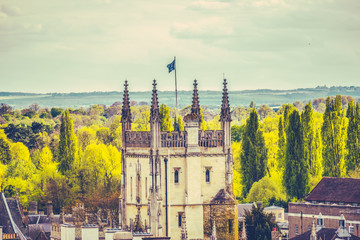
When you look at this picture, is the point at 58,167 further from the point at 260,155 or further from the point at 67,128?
the point at 260,155

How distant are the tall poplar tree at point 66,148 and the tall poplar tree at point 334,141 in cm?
3388

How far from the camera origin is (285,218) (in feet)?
481

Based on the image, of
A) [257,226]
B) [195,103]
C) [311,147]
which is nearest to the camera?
[195,103]

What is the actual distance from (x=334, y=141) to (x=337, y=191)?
91.9 feet

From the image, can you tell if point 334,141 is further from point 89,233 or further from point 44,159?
point 89,233

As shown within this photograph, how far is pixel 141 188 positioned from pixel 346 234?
22.3m

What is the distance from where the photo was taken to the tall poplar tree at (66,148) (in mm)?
169875

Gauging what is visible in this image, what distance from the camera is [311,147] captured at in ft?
506

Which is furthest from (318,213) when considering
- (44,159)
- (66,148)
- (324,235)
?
(44,159)

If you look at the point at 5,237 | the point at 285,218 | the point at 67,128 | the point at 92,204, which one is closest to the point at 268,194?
the point at 285,218

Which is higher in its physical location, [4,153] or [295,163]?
[4,153]

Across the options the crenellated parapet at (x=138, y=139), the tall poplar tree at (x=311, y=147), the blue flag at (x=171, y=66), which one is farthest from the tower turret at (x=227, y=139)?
the tall poplar tree at (x=311, y=147)

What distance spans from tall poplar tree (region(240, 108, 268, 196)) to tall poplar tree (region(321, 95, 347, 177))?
830 cm

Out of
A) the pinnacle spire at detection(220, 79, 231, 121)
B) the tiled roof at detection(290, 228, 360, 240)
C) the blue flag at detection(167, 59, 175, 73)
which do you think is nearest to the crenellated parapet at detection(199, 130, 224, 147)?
the pinnacle spire at detection(220, 79, 231, 121)
